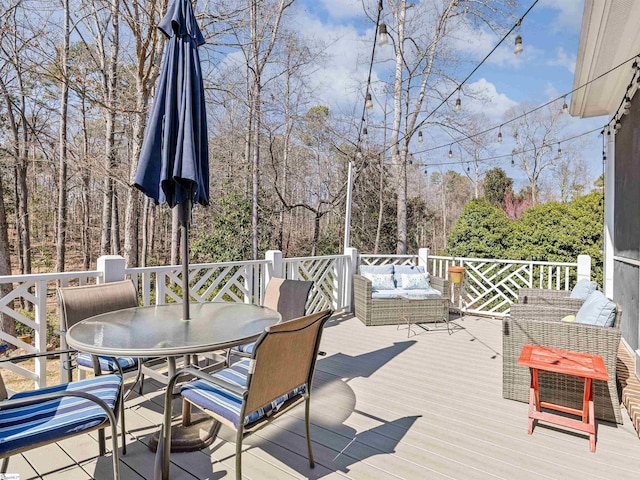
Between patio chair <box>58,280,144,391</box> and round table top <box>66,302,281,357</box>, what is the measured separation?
279mm

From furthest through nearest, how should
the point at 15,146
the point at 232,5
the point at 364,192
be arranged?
the point at 364,192 < the point at 15,146 < the point at 232,5

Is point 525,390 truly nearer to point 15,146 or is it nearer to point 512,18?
point 512,18

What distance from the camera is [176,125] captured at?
233cm

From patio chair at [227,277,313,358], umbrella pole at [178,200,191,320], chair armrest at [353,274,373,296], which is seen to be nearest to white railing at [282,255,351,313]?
chair armrest at [353,274,373,296]

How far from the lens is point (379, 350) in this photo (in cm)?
424

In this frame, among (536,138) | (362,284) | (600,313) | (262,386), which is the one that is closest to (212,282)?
(362,284)

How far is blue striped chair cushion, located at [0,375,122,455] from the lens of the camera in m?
1.50

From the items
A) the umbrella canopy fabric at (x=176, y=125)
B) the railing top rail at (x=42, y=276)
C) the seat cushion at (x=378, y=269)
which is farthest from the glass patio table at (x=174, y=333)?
the seat cushion at (x=378, y=269)

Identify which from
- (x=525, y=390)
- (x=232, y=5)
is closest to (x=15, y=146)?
(x=232, y=5)

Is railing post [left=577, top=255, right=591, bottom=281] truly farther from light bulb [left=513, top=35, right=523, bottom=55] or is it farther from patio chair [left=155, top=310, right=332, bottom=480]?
patio chair [left=155, top=310, right=332, bottom=480]

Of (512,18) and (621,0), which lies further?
(512,18)

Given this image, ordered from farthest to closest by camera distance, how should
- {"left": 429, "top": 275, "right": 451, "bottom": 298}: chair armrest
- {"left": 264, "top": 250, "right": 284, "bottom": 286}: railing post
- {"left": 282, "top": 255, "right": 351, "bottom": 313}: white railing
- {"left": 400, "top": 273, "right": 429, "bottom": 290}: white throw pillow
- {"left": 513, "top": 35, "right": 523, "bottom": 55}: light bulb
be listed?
1. {"left": 282, "top": 255, "right": 351, "bottom": 313}: white railing
2. {"left": 400, "top": 273, "right": 429, "bottom": 290}: white throw pillow
3. {"left": 429, "top": 275, "right": 451, "bottom": 298}: chair armrest
4. {"left": 264, "top": 250, "right": 284, "bottom": 286}: railing post
5. {"left": 513, "top": 35, "right": 523, "bottom": 55}: light bulb

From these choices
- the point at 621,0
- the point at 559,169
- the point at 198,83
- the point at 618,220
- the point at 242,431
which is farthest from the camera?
the point at 559,169

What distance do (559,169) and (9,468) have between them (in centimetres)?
2013
